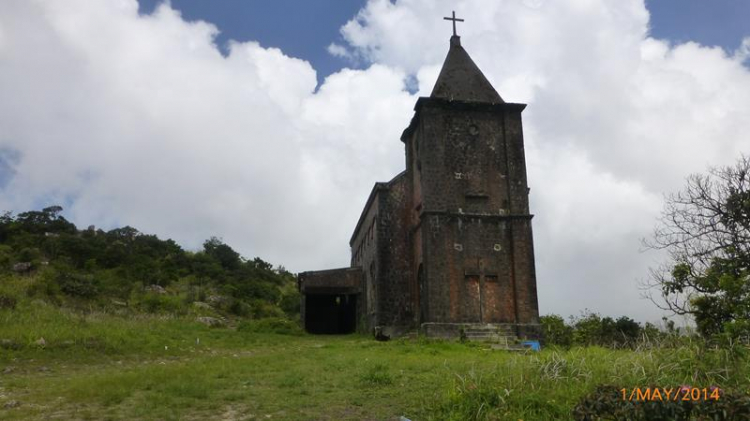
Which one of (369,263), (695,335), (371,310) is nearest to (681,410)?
(695,335)

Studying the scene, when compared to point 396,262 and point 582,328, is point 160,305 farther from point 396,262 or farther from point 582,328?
point 582,328

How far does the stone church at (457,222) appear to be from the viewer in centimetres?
2131

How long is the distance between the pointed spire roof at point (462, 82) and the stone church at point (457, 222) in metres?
0.05

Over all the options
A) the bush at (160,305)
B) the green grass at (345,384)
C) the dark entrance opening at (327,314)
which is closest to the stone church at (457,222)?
the green grass at (345,384)

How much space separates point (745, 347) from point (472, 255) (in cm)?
1372

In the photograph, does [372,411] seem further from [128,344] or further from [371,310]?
[371,310]

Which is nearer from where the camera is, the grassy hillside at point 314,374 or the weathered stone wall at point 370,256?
the grassy hillside at point 314,374

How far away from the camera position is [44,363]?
13430 millimetres

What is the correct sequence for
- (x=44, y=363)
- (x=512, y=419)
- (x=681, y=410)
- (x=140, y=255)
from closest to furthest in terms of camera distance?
(x=681, y=410), (x=512, y=419), (x=44, y=363), (x=140, y=255)

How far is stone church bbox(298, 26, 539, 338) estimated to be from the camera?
21.3 m

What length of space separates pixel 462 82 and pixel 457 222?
651 centimetres

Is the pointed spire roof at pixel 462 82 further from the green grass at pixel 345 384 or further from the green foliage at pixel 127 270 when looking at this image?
the green foliage at pixel 127 270

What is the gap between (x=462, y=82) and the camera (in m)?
24.5

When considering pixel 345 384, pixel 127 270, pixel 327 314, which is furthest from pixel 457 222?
pixel 127 270
